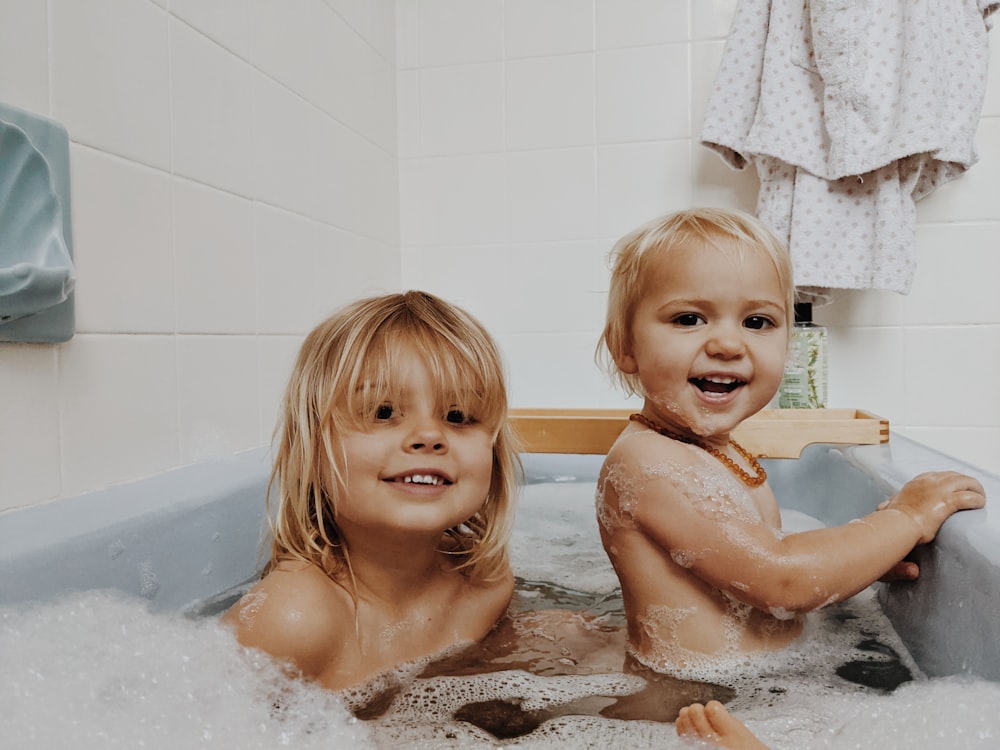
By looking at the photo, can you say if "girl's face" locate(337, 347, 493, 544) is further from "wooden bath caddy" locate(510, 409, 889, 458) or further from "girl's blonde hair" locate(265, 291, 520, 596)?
"wooden bath caddy" locate(510, 409, 889, 458)

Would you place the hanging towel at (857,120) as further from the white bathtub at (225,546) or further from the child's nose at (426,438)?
the child's nose at (426,438)

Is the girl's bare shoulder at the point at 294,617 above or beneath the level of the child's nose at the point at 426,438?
beneath

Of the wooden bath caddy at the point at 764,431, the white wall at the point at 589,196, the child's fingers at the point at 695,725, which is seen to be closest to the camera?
the child's fingers at the point at 695,725

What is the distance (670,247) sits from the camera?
3.26 feet

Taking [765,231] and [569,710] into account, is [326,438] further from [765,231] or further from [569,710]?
[765,231]

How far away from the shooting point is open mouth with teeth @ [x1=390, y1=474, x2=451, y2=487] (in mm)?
878

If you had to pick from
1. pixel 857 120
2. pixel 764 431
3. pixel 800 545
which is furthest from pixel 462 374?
pixel 857 120

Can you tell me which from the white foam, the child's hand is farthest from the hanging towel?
the white foam

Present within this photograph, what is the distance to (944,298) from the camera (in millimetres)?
1887

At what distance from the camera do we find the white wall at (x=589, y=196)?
6.18ft

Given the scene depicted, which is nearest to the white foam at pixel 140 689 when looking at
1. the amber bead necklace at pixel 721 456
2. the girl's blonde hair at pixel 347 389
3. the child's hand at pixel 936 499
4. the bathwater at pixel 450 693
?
the bathwater at pixel 450 693

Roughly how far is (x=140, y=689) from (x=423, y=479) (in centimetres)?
32

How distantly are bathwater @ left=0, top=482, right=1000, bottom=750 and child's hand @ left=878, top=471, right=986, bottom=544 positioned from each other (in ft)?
0.50

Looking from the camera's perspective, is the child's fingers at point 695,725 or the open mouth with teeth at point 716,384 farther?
the open mouth with teeth at point 716,384
